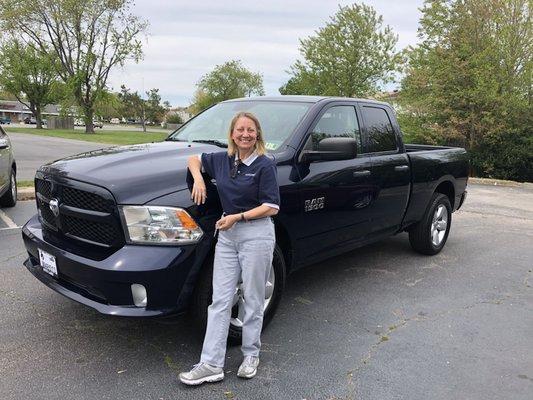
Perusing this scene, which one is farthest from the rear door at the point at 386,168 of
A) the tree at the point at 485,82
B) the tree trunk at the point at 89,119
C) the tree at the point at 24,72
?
the tree at the point at 24,72

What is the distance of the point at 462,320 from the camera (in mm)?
4242

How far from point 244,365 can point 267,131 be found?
195 cm

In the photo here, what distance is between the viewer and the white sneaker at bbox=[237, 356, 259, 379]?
3.14 meters

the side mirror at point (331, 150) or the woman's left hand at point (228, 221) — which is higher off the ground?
the side mirror at point (331, 150)

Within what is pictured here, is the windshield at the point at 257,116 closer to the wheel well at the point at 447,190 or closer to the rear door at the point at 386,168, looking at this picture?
the rear door at the point at 386,168

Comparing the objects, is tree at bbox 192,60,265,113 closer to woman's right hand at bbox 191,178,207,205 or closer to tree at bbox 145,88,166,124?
tree at bbox 145,88,166,124

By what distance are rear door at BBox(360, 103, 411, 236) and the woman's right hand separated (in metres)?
2.18

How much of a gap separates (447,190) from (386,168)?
1832mm

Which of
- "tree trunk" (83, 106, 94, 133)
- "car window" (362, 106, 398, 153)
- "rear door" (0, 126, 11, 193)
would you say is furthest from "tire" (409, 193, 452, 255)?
"tree trunk" (83, 106, 94, 133)

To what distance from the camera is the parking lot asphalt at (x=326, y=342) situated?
3082 mm

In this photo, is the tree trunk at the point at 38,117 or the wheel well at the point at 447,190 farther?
the tree trunk at the point at 38,117

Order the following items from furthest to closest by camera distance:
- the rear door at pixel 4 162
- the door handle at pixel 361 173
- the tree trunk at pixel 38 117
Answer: the tree trunk at pixel 38 117, the rear door at pixel 4 162, the door handle at pixel 361 173

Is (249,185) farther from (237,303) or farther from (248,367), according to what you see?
(248,367)

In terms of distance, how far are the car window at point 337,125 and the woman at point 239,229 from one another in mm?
1251
